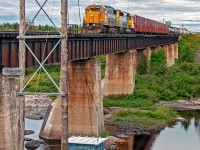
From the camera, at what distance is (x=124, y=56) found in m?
55.1

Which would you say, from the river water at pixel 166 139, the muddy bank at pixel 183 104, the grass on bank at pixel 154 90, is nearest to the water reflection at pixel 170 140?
the river water at pixel 166 139

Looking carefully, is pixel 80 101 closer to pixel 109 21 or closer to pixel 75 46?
pixel 75 46

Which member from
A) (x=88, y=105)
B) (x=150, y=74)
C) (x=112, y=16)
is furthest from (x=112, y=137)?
(x=150, y=74)

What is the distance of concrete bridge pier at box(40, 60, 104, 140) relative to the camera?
36.8m

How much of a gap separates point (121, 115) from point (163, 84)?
1807 centimetres

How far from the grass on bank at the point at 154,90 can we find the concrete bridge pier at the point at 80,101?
7.36 m

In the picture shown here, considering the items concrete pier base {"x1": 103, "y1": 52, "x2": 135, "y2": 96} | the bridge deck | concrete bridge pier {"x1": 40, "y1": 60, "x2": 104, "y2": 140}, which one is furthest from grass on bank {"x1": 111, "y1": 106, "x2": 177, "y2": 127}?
concrete pier base {"x1": 103, "y1": 52, "x2": 135, "y2": 96}

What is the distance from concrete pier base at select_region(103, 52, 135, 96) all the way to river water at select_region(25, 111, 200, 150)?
426 inches

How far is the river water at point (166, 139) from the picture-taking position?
1400 inches

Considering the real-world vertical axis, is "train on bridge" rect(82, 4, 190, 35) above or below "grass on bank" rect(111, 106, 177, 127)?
above

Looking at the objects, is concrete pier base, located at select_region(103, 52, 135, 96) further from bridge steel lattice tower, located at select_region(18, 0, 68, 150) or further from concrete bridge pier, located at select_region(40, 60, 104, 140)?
bridge steel lattice tower, located at select_region(18, 0, 68, 150)

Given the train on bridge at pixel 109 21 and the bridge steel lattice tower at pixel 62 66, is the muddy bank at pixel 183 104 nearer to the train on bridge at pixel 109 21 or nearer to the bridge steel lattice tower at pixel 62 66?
the train on bridge at pixel 109 21

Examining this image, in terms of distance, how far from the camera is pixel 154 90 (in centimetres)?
5838

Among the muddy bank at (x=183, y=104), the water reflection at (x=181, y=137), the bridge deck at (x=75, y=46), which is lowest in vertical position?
the water reflection at (x=181, y=137)
